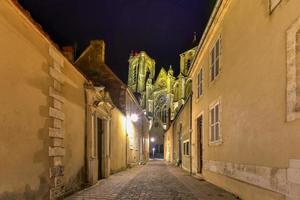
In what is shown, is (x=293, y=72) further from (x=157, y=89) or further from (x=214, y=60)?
(x=157, y=89)

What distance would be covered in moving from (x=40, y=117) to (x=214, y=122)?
23.1 feet

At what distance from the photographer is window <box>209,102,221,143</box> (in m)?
12.0

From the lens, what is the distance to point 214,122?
12.8 m

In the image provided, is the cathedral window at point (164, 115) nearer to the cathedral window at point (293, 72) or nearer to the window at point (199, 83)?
the window at point (199, 83)

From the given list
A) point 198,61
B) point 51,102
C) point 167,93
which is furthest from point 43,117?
point 167,93

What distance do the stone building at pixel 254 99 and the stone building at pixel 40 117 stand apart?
4.59 m

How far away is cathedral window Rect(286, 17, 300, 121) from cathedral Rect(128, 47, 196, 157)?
5104 centimetres

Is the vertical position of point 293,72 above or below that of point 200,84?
below

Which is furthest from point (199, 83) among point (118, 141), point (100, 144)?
point (118, 141)

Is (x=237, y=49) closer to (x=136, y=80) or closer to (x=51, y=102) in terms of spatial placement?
(x=51, y=102)


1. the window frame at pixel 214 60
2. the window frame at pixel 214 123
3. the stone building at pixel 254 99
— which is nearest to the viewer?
the stone building at pixel 254 99

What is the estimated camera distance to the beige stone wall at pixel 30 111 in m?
6.14

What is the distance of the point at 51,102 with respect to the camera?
8.40 meters

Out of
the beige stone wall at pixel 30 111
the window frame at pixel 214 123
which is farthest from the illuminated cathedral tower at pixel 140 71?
the beige stone wall at pixel 30 111
